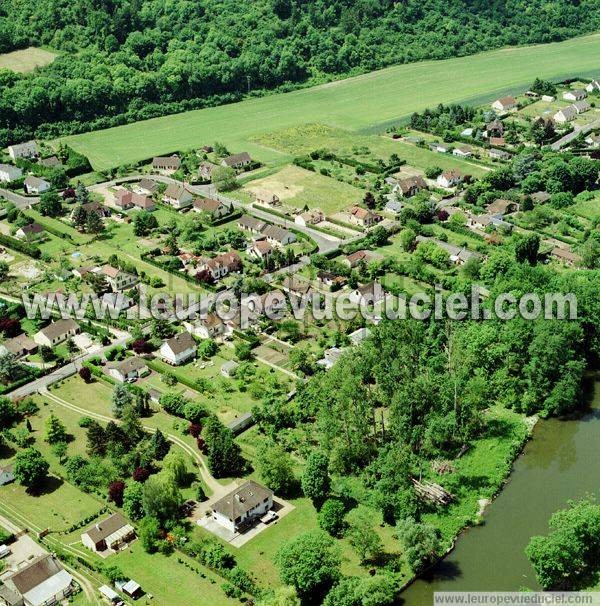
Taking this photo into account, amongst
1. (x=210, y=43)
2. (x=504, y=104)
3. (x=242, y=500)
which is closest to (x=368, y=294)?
(x=242, y=500)

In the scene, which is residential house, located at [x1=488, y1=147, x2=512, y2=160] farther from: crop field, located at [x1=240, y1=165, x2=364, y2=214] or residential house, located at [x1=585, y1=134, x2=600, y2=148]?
crop field, located at [x1=240, y1=165, x2=364, y2=214]

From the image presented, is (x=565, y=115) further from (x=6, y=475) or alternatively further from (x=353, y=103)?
(x=6, y=475)

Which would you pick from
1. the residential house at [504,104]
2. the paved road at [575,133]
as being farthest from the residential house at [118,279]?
the residential house at [504,104]

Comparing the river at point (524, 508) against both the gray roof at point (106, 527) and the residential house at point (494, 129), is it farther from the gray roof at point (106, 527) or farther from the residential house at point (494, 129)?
the residential house at point (494, 129)

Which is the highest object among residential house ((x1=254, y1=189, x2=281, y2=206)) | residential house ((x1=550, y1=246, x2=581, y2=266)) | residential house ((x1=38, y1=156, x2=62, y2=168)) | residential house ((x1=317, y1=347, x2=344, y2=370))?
residential house ((x1=38, y1=156, x2=62, y2=168))

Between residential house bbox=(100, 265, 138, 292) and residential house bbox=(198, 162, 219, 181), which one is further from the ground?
residential house bbox=(198, 162, 219, 181)

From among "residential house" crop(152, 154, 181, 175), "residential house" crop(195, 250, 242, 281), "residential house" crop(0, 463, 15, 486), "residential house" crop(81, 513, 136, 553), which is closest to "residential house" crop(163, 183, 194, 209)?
"residential house" crop(152, 154, 181, 175)

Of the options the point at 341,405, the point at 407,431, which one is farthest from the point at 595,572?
the point at 341,405
